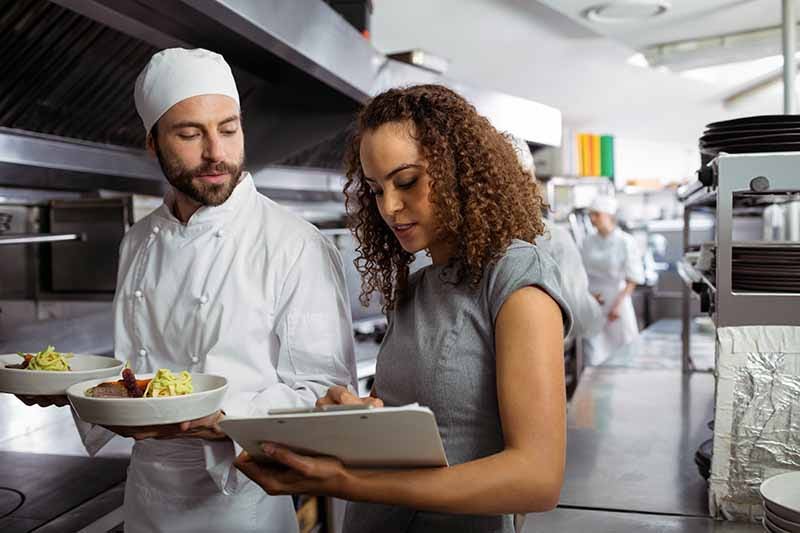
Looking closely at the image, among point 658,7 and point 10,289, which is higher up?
point 658,7

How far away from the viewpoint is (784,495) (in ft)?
4.60

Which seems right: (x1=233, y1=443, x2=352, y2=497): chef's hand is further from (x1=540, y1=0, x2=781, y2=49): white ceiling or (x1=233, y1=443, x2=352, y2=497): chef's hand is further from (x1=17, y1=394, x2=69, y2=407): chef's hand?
(x1=540, y1=0, x2=781, y2=49): white ceiling

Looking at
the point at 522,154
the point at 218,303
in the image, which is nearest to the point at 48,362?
the point at 218,303

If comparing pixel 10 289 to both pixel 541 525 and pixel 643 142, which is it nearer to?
pixel 541 525

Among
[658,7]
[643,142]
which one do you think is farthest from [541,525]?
[643,142]

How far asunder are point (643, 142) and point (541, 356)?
11.9 metres

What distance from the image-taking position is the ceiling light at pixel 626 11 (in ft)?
12.7

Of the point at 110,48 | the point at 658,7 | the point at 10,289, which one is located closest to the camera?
the point at 110,48

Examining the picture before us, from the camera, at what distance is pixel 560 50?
22.0 feet

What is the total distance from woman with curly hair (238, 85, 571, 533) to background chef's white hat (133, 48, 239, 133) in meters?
0.47

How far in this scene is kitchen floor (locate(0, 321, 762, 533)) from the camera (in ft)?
5.74

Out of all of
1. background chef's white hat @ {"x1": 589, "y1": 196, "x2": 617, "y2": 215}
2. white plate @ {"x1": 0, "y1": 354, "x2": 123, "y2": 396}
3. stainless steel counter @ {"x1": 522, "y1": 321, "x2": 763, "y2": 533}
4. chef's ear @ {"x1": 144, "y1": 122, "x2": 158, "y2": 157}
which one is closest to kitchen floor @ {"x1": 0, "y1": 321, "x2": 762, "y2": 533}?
stainless steel counter @ {"x1": 522, "y1": 321, "x2": 763, "y2": 533}

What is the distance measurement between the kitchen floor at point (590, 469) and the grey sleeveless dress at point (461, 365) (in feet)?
1.49

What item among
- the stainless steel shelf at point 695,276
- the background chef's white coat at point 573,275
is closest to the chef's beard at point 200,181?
the stainless steel shelf at point 695,276
